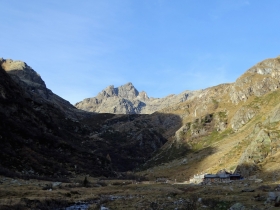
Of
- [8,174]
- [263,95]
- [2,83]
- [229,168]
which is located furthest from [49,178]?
[263,95]

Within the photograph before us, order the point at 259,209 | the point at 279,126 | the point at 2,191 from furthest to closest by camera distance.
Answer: the point at 279,126
the point at 2,191
the point at 259,209

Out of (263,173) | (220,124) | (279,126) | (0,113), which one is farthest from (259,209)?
(220,124)

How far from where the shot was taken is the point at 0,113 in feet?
289

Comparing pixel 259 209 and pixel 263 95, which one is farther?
pixel 263 95

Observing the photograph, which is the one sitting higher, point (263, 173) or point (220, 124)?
point (220, 124)

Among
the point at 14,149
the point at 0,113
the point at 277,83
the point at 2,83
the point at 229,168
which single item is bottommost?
the point at 229,168

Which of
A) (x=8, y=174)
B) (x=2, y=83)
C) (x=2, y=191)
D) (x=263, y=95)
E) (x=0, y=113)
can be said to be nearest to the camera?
(x=2, y=191)

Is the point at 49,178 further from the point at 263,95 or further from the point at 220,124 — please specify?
the point at 263,95

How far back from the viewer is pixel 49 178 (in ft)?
242

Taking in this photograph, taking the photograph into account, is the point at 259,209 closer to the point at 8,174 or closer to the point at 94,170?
the point at 8,174

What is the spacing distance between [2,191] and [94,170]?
65207 millimetres

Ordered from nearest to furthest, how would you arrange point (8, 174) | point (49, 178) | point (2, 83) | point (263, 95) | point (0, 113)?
point (8, 174)
point (49, 178)
point (0, 113)
point (2, 83)
point (263, 95)

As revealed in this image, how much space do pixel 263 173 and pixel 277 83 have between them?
442 ft

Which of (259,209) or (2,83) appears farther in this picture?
(2,83)
